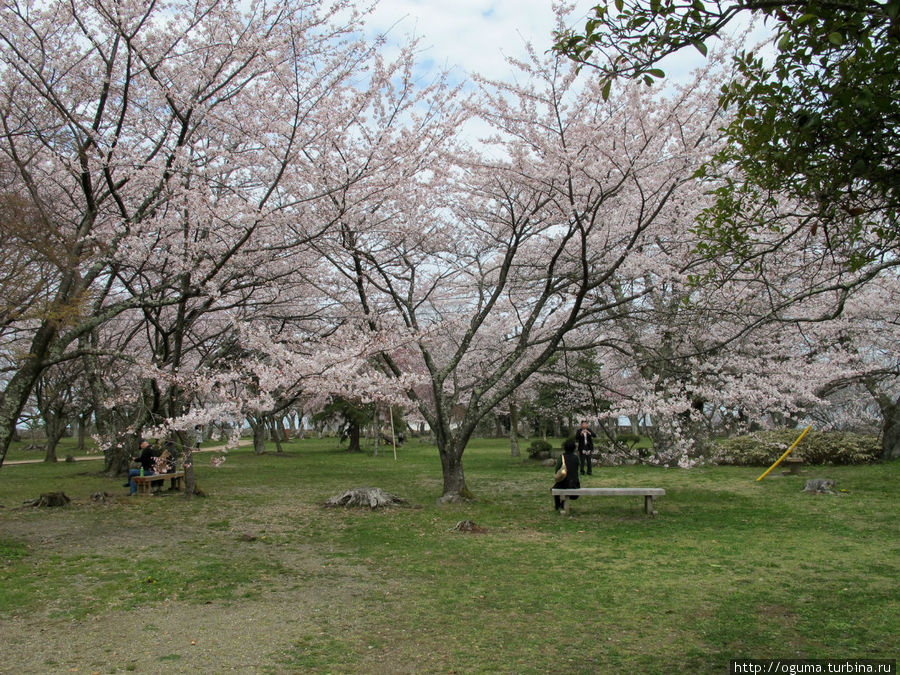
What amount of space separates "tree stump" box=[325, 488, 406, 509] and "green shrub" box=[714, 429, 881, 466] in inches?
394

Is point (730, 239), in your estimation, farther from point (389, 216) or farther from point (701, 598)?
point (389, 216)

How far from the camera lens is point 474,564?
6383 millimetres

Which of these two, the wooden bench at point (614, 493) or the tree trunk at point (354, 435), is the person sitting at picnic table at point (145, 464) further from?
the tree trunk at point (354, 435)

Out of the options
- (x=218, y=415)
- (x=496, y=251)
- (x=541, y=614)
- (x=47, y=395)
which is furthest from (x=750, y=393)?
(x=47, y=395)

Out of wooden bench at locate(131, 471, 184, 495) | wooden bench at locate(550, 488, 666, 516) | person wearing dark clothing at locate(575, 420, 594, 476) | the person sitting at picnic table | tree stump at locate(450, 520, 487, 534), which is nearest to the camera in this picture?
tree stump at locate(450, 520, 487, 534)

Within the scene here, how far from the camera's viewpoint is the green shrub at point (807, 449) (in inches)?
627

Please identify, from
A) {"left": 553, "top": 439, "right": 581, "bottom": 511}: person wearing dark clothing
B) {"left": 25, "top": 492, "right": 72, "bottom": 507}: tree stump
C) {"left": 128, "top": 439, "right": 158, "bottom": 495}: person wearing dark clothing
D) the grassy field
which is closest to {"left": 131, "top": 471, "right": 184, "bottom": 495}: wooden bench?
{"left": 128, "top": 439, "right": 158, "bottom": 495}: person wearing dark clothing

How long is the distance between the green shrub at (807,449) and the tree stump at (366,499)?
10010mm

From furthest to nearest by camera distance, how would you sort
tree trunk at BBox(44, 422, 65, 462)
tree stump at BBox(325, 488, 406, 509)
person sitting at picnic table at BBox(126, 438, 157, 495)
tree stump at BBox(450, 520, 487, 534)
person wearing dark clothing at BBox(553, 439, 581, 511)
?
tree trunk at BBox(44, 422, 65, 462), person sitting at picnic table at BBox(126, 438, 157, 495), tree stump at BBox(325, 488, 406, 509), person wearing dark clothing at BBox(553, 439, 581, 511), tree stump at BBox(450, 520, 487, 534)

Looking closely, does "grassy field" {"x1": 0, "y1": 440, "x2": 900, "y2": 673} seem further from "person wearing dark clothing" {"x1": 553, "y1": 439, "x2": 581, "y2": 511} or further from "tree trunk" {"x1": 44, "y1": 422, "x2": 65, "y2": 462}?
"tree trunk" {"x1": 44, "y1": 422, "x2": 65, "y2": 462}

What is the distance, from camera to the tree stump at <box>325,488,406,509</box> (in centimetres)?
1033

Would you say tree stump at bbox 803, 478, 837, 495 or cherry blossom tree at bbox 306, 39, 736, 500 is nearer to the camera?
cherry blossom tree at bbox 306, 39, 736, 500

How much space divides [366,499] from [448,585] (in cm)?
514

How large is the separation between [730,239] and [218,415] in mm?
6902
